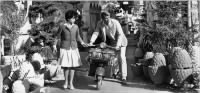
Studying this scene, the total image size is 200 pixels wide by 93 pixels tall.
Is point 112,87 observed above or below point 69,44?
below

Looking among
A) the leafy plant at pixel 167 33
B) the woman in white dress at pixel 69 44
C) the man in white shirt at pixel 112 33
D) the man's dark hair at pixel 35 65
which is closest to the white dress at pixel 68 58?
the woman in white dress at pixel 69 44

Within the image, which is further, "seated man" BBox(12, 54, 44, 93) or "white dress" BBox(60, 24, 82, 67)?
"white dress" BBox(60, 24, 82, 67)

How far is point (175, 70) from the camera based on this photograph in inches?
224

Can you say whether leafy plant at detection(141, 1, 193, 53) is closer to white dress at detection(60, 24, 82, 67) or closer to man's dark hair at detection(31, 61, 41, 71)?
white dress at detection(60, 24, 82, 67)

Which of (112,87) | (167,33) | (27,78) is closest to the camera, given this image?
(27,78)

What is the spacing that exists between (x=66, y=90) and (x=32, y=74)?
0.90m

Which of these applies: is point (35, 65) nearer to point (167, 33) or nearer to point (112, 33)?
point (112, 33)

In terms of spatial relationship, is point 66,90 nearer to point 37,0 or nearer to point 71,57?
point 71,57

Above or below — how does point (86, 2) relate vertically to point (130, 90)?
above

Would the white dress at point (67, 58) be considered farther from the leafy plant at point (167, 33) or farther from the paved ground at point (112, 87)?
the leafy plant at point (167, 33)

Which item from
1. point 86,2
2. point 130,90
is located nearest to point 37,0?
point 86,2

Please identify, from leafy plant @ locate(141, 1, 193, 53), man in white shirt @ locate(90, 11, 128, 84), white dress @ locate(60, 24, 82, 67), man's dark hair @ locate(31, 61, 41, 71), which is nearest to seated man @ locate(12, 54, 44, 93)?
man's dark hair @ locate(31, 61, 41, 71)

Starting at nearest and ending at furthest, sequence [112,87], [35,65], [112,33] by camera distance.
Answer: [35,65] < [112,87] < [112,33]

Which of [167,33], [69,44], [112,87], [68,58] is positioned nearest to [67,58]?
[68,58]
